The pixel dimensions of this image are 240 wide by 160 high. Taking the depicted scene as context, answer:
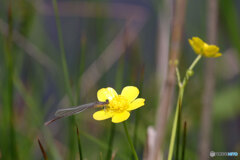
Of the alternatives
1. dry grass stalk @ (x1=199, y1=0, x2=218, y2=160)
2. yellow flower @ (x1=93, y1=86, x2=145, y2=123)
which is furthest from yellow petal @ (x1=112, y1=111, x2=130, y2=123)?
dry grass stalk @ (x1=199, y1=0, x2=218, y2=160)

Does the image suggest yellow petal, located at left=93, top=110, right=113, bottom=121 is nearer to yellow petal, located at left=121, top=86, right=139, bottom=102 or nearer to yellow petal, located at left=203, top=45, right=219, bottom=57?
yellow petal, located at left=121, top=86, right=139, bottom=102

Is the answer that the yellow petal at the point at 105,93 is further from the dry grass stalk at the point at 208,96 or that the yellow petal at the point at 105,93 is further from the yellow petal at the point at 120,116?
the dry grass stalk at the point at 208,96

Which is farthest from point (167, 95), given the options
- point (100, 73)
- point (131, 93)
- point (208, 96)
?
point (100, 73)

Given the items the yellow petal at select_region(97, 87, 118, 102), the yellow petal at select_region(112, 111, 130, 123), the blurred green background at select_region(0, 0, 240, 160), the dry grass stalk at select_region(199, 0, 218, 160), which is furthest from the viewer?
the blurred green background at select_region(0, 0, 240, 160)

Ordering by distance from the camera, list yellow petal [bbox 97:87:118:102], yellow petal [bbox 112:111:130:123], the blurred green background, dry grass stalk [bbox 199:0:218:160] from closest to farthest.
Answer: yellow petal [bbox 112:111:130:123], yellow petal [bbox 97:87:118:102], dry grass stalk [bbox 199:0:218:160], the blurred green background

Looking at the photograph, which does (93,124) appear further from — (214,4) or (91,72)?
(214,4)

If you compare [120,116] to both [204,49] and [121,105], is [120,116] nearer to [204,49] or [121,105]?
[121,105]

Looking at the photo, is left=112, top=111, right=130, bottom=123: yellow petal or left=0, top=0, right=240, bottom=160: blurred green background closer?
left=112, top=111, right=130, bottom=123: yellow petal

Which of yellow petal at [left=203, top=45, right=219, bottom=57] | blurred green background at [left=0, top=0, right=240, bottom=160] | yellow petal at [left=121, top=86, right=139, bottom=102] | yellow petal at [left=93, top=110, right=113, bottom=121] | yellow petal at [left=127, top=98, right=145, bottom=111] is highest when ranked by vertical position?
blurred green background at [left=0, top=0, right=240, bottom=160]

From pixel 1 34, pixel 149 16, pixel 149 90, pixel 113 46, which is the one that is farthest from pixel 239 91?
pixel 1 34
